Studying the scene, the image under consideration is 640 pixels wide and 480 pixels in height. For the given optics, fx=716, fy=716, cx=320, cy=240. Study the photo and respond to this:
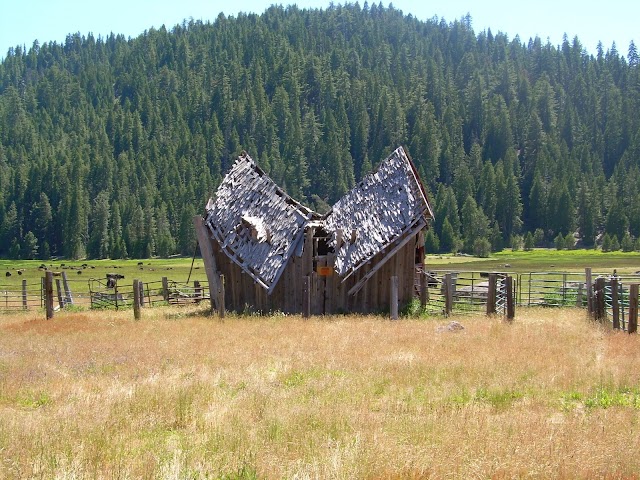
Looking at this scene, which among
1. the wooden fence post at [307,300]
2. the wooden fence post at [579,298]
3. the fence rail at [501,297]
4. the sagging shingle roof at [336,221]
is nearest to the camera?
the fence rail at [501,297]

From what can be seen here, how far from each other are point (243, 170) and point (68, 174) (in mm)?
129905

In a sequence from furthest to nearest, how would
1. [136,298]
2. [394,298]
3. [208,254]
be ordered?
[208,254] → [136,298] → [394,298]

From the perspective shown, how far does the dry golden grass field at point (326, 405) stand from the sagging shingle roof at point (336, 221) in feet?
24.5

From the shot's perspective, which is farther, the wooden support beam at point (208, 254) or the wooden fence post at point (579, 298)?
the wooden fence post at point (579, 298)

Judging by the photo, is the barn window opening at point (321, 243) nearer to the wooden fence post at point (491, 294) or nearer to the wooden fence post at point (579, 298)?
the wooden fence post at point (491, 294)

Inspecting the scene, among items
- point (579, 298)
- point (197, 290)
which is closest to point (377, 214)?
point (579, 298)

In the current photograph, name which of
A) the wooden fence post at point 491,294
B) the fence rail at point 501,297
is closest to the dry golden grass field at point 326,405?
the fence rail at point 501,297

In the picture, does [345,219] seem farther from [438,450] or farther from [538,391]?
[438,450]

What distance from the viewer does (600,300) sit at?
21859 mm

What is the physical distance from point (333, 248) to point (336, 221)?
108 centimetres

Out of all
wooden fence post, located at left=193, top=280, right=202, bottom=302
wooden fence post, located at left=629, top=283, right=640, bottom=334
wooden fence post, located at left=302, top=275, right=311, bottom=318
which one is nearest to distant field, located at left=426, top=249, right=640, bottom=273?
wooden fence post, located at left=193, top=280, right=202, bottom=302

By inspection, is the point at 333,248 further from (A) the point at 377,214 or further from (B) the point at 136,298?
(B) the point at 136,298

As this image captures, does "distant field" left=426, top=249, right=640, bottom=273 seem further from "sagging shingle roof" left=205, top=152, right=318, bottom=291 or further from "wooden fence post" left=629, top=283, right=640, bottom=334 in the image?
"wooden fence post" left=629, top=283, right=640, bottom=334

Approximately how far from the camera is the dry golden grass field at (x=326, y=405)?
8.05 meters
